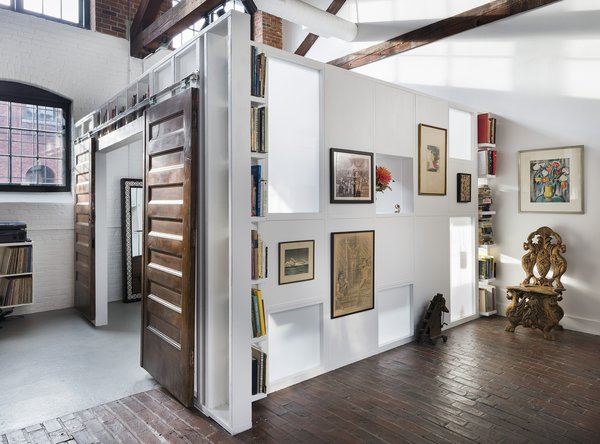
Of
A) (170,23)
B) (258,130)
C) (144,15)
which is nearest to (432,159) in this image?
(258,130)

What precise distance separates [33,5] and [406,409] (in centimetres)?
683

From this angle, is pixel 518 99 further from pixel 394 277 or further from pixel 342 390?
pixel 342 390

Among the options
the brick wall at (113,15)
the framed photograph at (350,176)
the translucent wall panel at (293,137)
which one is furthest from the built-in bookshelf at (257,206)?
the brick wall at (113,15)

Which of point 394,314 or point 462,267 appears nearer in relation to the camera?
point 394,314

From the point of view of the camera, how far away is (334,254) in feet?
12.7

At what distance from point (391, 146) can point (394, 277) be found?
1.36m

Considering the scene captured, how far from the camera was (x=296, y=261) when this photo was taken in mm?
3605

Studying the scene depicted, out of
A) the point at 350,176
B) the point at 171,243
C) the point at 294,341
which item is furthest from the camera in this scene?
the point at 350,176

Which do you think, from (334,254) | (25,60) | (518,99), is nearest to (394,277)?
(334,254)

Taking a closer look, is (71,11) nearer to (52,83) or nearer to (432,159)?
(52,83)

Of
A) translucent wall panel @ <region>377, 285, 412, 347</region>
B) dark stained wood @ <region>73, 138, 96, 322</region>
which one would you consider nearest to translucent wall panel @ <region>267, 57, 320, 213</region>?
translucent wall panel @ <region>377, 285, 412, 347</region>

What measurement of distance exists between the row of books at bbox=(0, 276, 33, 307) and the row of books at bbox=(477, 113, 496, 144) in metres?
6.04

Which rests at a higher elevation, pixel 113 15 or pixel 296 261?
pixel 113 15

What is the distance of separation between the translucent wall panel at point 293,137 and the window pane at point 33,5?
4.51m
